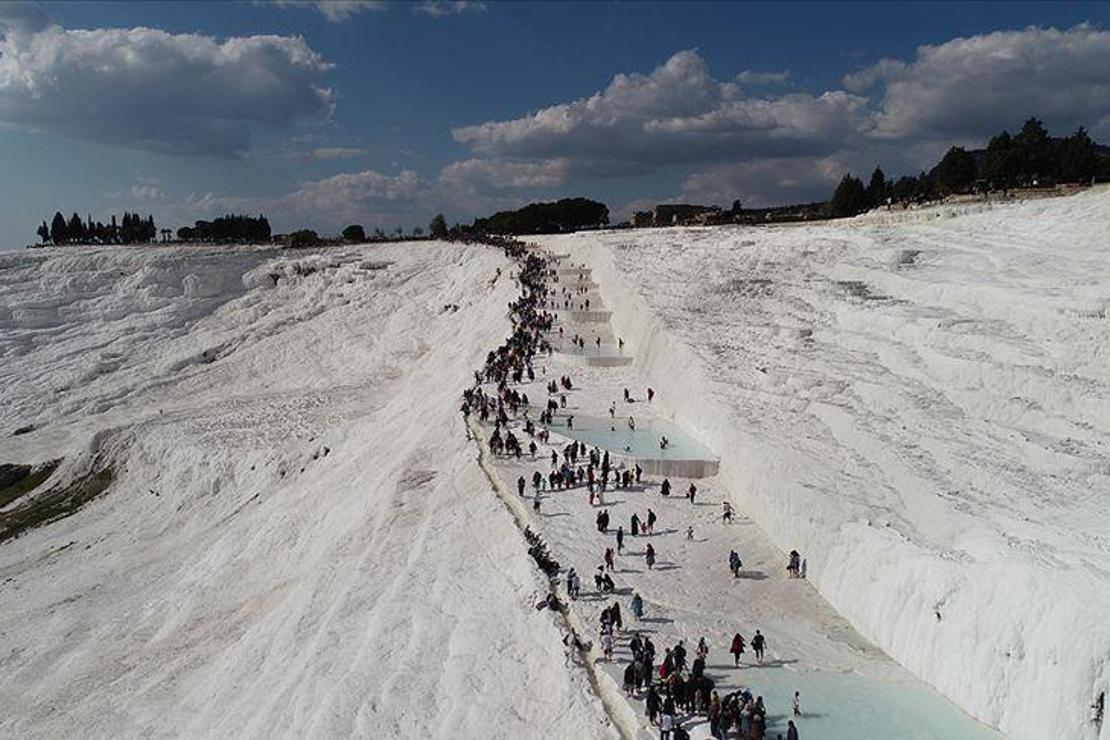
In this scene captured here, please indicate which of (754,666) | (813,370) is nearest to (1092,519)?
(754,666)

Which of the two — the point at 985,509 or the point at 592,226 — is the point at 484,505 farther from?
the point at 592,226

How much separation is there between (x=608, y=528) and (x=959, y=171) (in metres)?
38.2

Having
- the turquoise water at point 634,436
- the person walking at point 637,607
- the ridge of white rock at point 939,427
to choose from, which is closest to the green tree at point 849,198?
the ridge of white rock at point 939,427


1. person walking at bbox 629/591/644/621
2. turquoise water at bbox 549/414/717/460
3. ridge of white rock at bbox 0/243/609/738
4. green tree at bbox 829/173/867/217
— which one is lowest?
ridge of white rock at bbox 0/243/609/738

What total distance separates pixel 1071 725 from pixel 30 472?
31274 millimetres

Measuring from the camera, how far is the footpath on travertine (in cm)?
966

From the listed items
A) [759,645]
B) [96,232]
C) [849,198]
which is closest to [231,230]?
[96,232]

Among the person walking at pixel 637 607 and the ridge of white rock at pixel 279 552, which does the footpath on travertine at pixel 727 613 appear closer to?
the person walking at pixel 637 607

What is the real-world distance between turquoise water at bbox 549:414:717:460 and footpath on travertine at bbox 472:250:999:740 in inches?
31.4

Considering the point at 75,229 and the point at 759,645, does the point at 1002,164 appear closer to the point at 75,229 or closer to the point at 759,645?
the point at 759,645

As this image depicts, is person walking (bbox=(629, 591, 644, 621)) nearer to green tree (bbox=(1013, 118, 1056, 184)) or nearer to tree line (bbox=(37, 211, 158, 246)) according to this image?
green tree (bbox=(1013, 118, 1056, 184))

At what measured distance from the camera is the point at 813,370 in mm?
19469

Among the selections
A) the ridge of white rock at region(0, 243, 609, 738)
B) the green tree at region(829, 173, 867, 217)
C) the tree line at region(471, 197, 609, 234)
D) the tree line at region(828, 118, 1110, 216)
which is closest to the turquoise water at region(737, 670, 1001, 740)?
the ridge of white rock at region(0, 243, 609, 738)

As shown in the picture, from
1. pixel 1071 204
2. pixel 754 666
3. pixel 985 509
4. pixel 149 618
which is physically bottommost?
pixel 149 618
